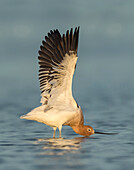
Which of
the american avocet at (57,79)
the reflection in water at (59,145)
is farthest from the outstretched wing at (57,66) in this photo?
the reflection in water at (59,145)

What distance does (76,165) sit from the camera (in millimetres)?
13930

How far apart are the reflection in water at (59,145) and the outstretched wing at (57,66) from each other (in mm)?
1282

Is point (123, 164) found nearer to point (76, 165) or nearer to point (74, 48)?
point (76, 165)

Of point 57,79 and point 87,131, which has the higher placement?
point 57,79

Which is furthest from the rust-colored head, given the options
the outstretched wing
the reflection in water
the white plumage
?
the outstretched wing

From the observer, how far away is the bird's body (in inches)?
679

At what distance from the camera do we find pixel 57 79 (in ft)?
57.8

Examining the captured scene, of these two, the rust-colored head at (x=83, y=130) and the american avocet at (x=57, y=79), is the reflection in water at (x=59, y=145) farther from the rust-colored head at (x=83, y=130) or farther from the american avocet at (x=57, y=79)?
the american avocet at (x=57, y=79)

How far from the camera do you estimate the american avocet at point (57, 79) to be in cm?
1725

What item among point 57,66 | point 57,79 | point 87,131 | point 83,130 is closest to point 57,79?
point 57,79

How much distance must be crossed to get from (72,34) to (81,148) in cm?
374

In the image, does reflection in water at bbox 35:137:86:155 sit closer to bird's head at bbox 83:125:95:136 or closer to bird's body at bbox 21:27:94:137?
bird's head at bbox 83:125:95:136

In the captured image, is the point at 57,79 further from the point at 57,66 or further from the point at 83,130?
the point at 83,130

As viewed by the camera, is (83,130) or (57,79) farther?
(83,130)
